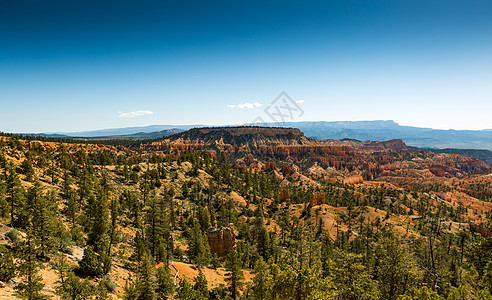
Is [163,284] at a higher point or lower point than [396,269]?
lower

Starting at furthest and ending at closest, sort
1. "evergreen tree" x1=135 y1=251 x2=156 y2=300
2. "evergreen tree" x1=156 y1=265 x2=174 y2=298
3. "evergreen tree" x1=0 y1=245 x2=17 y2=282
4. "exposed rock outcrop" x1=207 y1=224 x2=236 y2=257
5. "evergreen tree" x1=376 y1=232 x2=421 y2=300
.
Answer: "exposed rock outcrop" x1=207 y1=224 x2=236 y2=257, "evergreen tree" x1=156 y1=265 x2=174 y2=298, "evergreen tree" x1=135 y1=251 x2=156 y2=300, "evergreen tree" x1=376 y1=232 x2=421 y2=300, "evergreen tree" x1=0 y1=245 x2=17 y2=282

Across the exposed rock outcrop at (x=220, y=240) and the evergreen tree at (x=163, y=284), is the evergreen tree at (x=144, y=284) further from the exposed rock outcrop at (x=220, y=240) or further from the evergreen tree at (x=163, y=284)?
the exposed rock outcrop at (x=220, y=240)

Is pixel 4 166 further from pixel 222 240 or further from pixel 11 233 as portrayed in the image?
pixel 222 240

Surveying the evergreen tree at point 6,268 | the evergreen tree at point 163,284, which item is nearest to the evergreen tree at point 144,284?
the evergreen tree at point 163,284

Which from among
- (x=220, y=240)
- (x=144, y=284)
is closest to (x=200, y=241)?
(x=220, y=240)

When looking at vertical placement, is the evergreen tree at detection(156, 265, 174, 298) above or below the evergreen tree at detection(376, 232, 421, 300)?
below

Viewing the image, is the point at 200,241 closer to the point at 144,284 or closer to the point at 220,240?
the point at 220,240

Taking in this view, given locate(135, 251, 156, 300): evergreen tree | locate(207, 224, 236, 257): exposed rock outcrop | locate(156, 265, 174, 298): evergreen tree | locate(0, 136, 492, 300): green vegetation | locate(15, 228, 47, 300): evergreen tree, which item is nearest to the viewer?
locate(15, 228, 47, 300): evergreen tree

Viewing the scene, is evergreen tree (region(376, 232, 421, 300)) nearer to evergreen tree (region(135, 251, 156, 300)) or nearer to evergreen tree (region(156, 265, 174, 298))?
evergreen tree (region(135, 251, 156, 300))

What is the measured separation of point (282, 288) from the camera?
19609 mm

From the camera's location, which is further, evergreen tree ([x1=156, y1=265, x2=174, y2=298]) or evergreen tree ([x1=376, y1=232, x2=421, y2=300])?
evergreen tree ([x1=156, y1=265, x2=174, y2=298])

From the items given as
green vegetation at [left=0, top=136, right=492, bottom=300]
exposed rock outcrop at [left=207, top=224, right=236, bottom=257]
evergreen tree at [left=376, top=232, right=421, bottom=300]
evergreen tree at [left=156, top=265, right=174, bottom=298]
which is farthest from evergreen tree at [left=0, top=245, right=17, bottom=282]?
exposed rock outcrop at [left=207, top=224, right=236, bottom=257]

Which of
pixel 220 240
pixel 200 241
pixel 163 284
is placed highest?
pixel 163 284

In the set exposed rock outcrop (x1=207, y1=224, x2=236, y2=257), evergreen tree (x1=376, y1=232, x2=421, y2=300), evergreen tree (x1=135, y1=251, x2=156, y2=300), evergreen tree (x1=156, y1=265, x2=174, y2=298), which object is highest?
evergreen tree (x1=376, y1=232, x2=421, y2=300)
